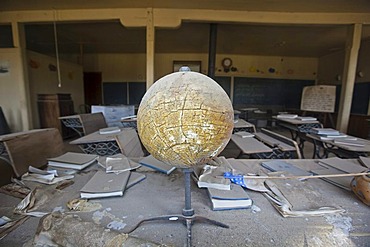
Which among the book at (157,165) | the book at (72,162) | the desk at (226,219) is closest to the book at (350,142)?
the desk at (226,219)

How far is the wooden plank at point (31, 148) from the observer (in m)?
1.29

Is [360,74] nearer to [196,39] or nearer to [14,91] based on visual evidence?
[196,39]

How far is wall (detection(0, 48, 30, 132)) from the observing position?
3924mm

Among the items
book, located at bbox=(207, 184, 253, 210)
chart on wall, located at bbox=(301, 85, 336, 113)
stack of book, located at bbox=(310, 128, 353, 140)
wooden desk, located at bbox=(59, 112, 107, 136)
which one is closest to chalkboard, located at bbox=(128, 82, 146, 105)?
wooden desk, located at bbox=(59, 112, 107, 136)

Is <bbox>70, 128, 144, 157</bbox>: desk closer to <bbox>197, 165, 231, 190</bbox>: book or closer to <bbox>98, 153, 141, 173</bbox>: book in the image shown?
<bbox>98, 153, 141, 173</bbox>: book

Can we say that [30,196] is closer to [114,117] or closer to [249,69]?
[114,117]

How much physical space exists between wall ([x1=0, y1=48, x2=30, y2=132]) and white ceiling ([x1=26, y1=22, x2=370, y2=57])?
1287 millimetres

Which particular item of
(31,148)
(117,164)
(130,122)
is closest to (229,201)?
(117,164)

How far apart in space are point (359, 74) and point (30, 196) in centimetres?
751

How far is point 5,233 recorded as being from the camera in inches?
27.0

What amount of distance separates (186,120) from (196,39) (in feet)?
18.9

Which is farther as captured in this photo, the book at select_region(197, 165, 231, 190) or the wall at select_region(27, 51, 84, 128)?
the wall at select_region(27, 51, 84, 128)

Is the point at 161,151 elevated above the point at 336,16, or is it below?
below

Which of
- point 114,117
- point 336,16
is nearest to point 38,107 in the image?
point 114,117
